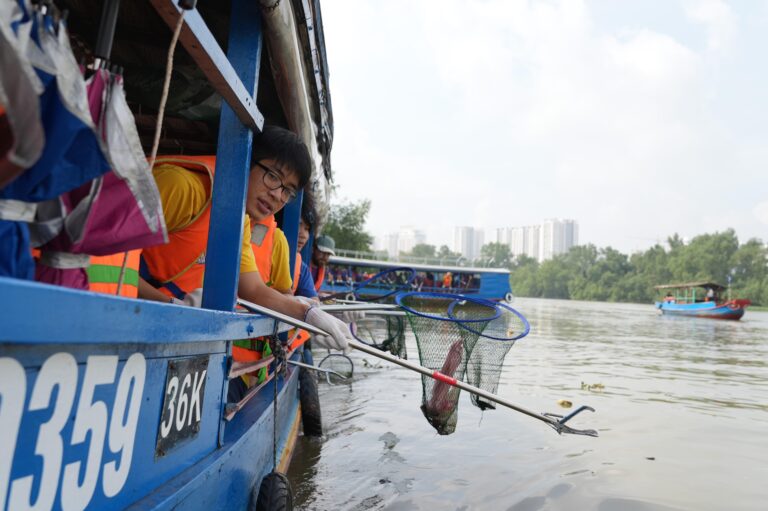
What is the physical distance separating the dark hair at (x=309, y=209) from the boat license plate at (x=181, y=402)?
8.86 feet

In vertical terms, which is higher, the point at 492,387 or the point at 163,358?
the point at 163,358

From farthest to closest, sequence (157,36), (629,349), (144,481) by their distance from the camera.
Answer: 1. (629,349)
2. (157,36)
3. (144,481)

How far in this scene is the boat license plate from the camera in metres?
1.44

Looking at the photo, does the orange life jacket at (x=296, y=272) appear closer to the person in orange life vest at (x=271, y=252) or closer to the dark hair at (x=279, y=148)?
the person in orange life vest at (x=271, y=252)

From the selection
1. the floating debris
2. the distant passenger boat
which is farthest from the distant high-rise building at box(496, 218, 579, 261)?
the floating debris

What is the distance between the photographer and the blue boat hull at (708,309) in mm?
32531

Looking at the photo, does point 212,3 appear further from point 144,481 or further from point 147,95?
point 144,481

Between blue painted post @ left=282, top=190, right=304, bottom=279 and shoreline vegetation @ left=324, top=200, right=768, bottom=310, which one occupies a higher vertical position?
shoreline vegetation @ left=324, top=200, right=768, bottom=310

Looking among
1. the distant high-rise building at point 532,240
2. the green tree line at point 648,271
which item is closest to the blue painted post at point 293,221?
the green tree line at point 648,271

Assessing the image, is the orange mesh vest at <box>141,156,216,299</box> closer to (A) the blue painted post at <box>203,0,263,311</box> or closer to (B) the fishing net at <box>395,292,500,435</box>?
(A) the blue painted post at <box>203,0,263,311</box>

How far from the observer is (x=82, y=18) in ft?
7.82

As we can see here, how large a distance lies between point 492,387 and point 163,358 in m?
3.22

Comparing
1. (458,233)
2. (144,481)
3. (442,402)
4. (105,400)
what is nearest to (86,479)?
(105,400)

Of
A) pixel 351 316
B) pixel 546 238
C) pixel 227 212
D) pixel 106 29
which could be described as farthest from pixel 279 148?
pixel 546 238
